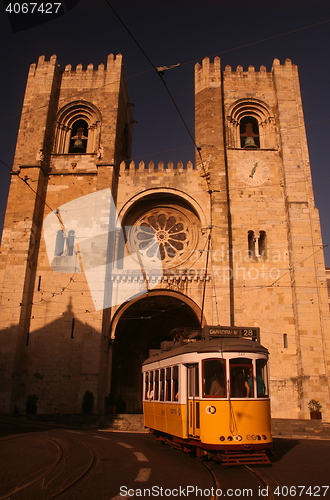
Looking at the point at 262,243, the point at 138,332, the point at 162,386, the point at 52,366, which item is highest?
the point at 262,243

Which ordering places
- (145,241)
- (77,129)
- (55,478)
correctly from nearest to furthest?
(55,478) → (145,241) → (77,129)

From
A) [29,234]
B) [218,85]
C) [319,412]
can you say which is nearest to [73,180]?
[29,234]

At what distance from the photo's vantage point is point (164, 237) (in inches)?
865

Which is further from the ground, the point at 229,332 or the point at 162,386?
the point at 229,332

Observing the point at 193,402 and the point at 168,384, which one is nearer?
the point at 193,402

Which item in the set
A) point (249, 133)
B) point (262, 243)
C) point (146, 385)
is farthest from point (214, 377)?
point (249, 133)

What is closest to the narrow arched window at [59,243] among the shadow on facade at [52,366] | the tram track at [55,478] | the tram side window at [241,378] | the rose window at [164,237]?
the shadow on facade at [52,366]

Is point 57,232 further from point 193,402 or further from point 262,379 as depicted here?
point 262,379

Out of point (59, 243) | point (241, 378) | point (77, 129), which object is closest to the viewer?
point (241, 378)

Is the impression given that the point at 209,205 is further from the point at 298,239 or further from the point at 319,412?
the point at 319,412

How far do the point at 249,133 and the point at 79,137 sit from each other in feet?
30.6

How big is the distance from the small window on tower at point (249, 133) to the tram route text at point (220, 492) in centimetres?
1884

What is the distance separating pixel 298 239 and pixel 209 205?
15.0ft

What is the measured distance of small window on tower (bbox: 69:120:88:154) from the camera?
22.9 meters
